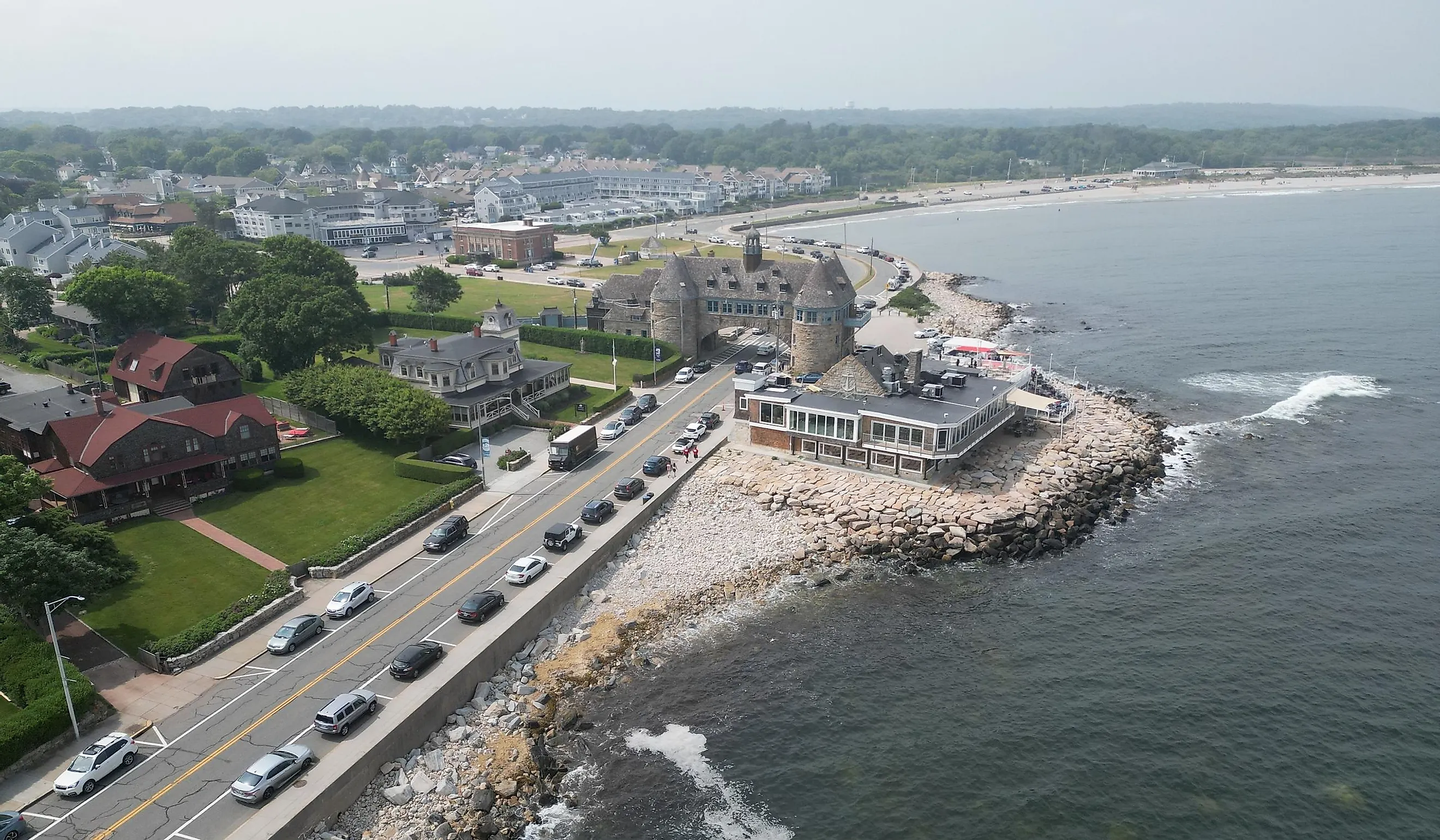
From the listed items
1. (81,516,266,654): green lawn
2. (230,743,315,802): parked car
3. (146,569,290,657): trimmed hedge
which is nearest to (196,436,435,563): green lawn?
(81,516,266,654): green lawn

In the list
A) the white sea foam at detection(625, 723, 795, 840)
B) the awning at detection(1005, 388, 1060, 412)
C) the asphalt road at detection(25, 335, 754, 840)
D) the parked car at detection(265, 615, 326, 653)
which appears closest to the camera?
the asphalt road at detection(25, 335, 754, 840)

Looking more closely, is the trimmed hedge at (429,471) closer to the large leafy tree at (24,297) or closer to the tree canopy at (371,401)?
the tree canopy at (371,401)

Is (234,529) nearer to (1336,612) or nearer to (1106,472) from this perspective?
(1106,472)

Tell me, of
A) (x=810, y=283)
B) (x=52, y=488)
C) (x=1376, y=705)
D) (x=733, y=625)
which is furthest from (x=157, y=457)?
(x=1376, y=705)

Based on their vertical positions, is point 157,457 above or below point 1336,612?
above

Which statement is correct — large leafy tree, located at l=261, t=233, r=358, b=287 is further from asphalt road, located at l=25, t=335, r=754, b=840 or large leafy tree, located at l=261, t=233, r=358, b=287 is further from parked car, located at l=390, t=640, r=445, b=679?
parked car, located at l=390, t=640, r=445, b=679

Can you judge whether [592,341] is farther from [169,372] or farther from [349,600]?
[349,600]

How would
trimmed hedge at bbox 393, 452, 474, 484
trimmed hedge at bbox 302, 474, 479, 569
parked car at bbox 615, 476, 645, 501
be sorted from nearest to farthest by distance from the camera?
1. trimmed hedge at bbox 302, 474, 479, 569
2. parked car at bbox 615, 476, 645, 501
3. trimmed hedge at bbox 393, 452, 474, 484
